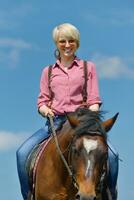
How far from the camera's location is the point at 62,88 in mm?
15531

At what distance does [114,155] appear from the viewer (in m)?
15.1

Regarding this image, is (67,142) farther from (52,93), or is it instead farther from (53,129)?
(52,93)

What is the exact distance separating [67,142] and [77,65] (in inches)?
88.6

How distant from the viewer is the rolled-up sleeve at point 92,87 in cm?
1555

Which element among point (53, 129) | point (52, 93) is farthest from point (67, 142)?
point (52, 93)

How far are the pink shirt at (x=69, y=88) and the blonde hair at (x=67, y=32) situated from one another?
51 centimetres

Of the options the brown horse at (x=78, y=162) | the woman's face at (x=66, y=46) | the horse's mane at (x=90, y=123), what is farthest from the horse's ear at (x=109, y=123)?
the woman's face at (x=66, y=46)

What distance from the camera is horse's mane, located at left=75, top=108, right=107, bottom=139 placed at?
1361 centimetres

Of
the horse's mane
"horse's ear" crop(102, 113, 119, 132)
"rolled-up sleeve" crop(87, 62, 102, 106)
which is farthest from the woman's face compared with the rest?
"horse's ear" crop(102, 113, 119, 132)

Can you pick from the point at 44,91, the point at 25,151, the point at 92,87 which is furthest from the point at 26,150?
the point at 92,87

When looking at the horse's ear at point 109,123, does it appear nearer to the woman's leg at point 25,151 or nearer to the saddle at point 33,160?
the saddle at point 33,160

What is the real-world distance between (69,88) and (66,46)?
3.05 feet

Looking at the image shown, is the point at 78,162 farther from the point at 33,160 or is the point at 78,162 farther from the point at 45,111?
the point at 45,111

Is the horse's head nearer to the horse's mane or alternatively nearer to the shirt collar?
the horse's mane
